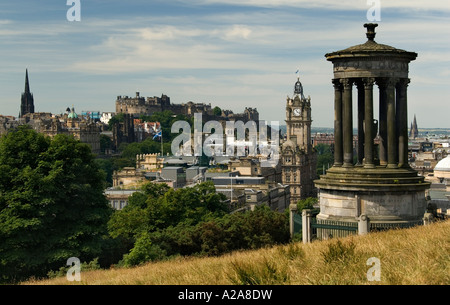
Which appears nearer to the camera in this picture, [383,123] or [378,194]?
[378,194]

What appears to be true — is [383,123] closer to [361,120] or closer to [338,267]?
[361,120]

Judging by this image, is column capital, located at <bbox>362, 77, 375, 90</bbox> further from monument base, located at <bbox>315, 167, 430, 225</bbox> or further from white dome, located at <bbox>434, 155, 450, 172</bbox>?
white dome, located at <bbox>434, 155, 450, 172</bbox>

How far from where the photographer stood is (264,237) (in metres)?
39.2

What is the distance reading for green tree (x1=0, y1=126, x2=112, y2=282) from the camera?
3162 cm

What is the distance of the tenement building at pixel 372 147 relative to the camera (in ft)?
79.4

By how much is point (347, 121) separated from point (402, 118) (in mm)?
1978

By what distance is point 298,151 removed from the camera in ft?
525

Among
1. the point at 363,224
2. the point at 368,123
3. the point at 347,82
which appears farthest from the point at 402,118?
the point at 363,224

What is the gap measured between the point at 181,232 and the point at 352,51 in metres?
17.9

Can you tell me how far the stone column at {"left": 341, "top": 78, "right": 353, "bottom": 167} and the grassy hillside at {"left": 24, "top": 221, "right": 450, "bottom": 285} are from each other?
586 centimetres

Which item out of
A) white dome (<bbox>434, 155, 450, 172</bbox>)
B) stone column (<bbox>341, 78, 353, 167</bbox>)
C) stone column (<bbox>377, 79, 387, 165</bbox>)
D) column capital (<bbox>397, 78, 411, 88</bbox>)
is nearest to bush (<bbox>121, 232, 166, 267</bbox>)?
stone column (<bbox>341, 78, 353, 167</bbox>)

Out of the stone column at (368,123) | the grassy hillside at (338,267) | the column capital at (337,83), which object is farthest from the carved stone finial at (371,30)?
the grassy hillside at (338,267)
